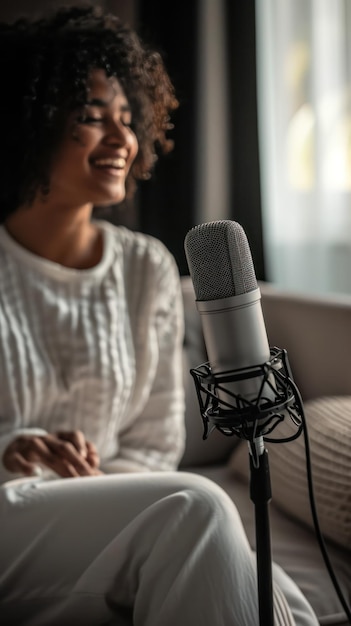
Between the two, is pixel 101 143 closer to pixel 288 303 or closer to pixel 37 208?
pixel 37 208

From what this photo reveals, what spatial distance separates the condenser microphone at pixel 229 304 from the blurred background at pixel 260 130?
5.31ft

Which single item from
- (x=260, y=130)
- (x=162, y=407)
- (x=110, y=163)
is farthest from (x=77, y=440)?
(x=260, y=130)

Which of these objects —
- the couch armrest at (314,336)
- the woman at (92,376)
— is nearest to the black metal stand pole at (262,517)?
the woman at (92,376)

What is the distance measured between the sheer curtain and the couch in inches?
20.7

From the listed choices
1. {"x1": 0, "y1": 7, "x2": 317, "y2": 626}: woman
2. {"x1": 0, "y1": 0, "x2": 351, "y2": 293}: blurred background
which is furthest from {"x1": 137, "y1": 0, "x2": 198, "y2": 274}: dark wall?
{"x1": 0, "y1": 7, "x2": 317, "y2": 626}: woman

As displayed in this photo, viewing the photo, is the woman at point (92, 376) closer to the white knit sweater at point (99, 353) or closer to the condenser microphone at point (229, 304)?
the white knit sweater at point (99, 353)

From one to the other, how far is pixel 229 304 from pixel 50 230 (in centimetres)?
76

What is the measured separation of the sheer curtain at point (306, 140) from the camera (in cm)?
221

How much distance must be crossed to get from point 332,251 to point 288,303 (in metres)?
0.70

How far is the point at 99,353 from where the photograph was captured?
4.35 feet

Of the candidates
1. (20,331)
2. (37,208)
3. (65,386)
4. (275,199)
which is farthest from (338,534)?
(275,199)

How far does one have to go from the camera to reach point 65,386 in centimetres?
130

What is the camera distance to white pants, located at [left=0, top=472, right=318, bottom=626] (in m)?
0.93

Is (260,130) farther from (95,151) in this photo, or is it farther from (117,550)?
(117,550)
